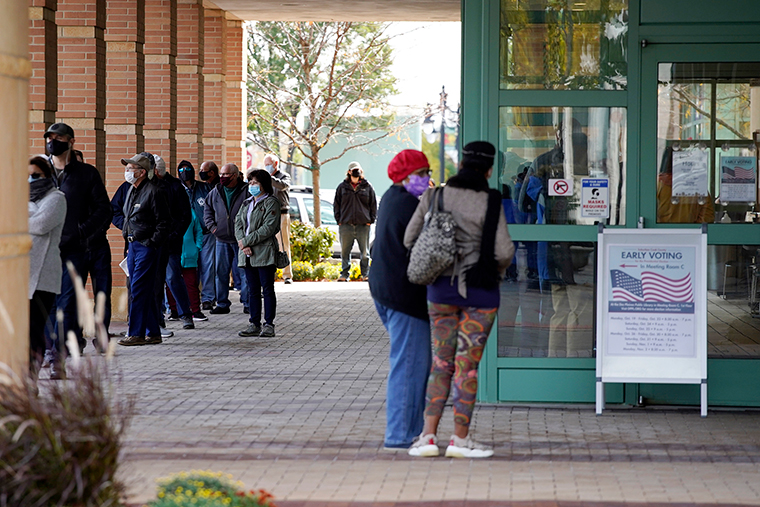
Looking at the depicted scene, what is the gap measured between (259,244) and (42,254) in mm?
4040

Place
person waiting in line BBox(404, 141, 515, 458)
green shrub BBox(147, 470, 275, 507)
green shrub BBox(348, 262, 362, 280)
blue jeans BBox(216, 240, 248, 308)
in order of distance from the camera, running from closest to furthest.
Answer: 1. green shrub BBox(147, 470, 275, 507)
2. person waiting in line BBox(404, 141, 515, 458)
3. blue jeans BBox(216, 240, 248, 308)
4. green shrub BBox(348, 262, 362, 280)

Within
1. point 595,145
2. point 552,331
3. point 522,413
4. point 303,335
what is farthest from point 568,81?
point 303,335

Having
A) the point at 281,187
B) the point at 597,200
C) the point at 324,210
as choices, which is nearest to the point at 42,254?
the point at 597,200

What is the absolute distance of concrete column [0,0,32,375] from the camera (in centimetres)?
505

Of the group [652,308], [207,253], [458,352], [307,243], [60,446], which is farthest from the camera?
[307,243]

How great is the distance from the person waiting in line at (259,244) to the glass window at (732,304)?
17.3ft

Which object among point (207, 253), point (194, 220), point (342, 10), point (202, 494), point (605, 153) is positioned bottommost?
point (202, 494)

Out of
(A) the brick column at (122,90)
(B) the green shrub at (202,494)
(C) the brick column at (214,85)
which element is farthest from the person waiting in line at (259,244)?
(B) the green shrub at (202,494)

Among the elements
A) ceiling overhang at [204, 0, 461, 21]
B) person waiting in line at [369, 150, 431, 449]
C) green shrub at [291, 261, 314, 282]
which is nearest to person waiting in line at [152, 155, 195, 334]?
person waiting in line at [369, 150, 431, 449]

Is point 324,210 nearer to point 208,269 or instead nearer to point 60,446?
point 208,269

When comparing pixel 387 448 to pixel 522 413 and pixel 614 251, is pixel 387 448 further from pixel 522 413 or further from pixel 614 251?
pixel 614 251

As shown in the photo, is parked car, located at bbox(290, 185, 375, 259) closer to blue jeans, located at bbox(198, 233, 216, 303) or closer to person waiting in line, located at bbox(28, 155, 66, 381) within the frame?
blue jeans, located at bbox(198, 233, 216, 303)

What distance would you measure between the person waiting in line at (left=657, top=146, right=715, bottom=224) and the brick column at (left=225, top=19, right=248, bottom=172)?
43.2 feet

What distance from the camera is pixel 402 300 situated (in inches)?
247
